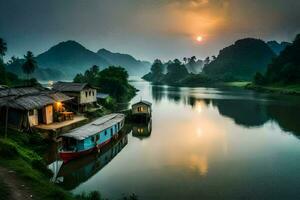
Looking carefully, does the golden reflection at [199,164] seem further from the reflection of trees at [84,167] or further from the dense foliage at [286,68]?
the dense foliage at [286,68]

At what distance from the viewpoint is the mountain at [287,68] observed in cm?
14088

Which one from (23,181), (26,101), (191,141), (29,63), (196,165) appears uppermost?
(29,63)

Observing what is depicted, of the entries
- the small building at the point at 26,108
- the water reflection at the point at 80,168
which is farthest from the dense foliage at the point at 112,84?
the water reflection at the point at 80,168

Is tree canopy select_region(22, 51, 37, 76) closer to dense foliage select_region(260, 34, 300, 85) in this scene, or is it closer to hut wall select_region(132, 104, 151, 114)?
hut wall select_region(132, 104, 151, 114)

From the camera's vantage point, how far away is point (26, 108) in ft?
116

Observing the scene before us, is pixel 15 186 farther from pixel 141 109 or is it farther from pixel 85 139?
pixel 141 109

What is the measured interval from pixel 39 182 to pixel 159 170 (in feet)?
48.8

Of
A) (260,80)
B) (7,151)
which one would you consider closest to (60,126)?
(7,151)

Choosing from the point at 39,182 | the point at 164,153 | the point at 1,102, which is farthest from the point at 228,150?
the point at 1,102

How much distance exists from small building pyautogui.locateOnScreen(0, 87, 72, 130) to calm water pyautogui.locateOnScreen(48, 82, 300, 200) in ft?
37.4

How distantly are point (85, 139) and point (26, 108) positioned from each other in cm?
1020

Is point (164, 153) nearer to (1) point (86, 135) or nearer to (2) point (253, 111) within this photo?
(1) point (86, 135)

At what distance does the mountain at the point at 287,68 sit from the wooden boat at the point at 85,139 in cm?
13174

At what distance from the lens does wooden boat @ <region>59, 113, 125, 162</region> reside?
3200 cm
